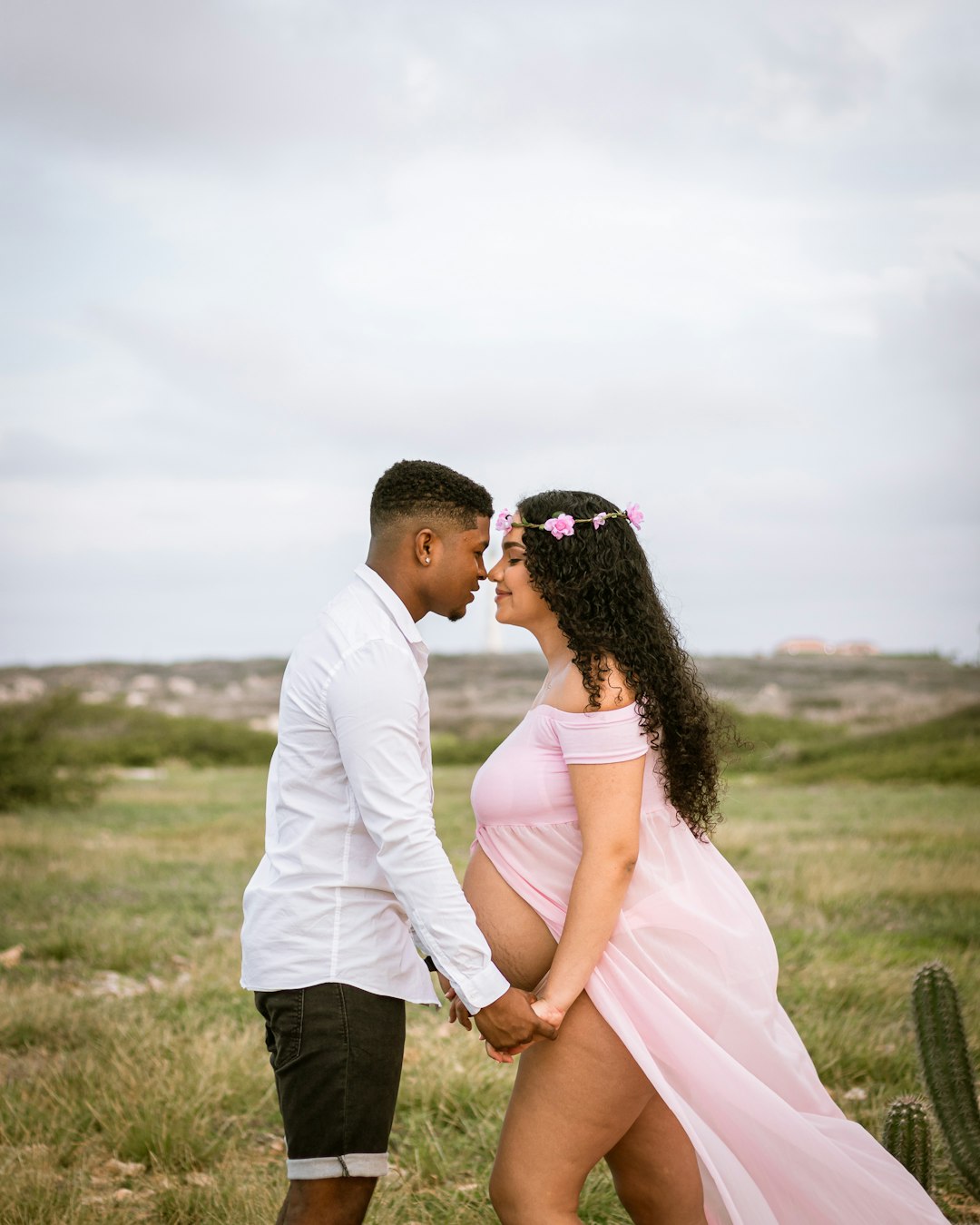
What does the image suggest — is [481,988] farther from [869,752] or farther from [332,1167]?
[869,752]

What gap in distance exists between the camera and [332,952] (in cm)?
295

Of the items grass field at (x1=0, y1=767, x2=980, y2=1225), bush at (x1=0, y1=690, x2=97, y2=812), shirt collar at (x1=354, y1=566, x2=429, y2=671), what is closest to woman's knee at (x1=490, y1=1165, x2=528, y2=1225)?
shirt collar at (x1=354, y1=566, x2=429, y2=671)

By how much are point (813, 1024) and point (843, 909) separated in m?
3.68

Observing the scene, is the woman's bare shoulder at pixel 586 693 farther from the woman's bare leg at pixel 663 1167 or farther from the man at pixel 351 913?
the woman's bare leg at pixel 663 1167

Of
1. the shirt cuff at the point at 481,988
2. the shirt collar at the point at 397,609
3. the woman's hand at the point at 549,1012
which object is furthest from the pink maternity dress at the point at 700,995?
the shirt collar at the point at 397,609

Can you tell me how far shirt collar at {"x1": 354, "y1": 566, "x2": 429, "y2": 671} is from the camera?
311 cm

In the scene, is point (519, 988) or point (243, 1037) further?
point (243, 1037)

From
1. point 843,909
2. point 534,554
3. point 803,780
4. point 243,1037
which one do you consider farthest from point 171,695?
point 534,554

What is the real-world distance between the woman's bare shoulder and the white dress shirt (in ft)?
1.16

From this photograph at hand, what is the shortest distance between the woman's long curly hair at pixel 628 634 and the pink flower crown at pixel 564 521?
16mm

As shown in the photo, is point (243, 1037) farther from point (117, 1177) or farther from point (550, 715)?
point (550, 715)

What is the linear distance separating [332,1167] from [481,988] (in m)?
0.57

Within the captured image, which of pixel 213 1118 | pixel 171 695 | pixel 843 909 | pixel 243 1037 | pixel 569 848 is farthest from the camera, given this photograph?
pixel 171 695

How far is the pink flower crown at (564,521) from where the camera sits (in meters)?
3.22
